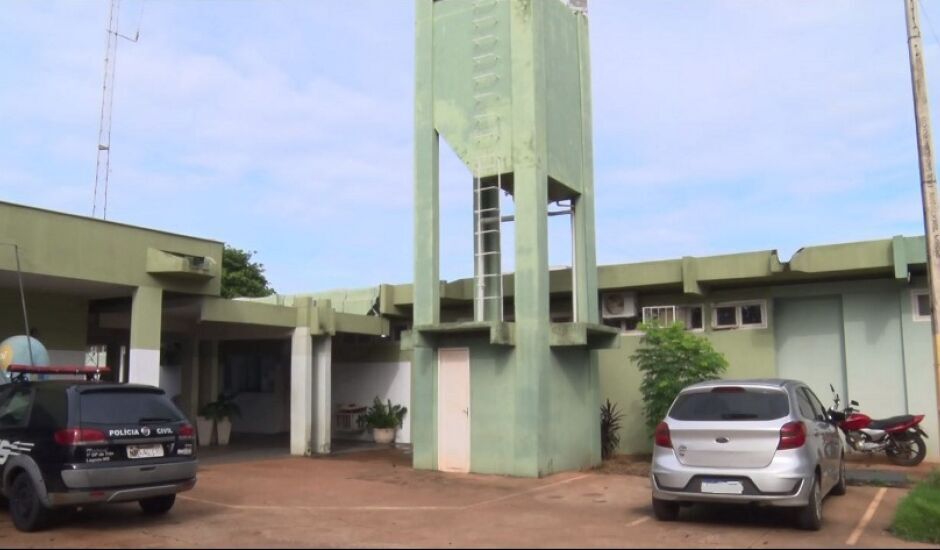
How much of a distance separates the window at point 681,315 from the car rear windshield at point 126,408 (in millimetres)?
10948

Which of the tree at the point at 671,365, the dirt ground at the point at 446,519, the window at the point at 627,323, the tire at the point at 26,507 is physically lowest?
the dirt ground at the point at 446,519

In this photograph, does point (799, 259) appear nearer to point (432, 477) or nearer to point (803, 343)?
point (803, 343)

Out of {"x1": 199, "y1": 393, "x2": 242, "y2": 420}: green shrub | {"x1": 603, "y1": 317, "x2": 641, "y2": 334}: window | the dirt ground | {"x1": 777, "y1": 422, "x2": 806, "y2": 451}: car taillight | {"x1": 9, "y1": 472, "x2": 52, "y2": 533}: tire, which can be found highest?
{"x1": 603, "y1": 317, "x2": 641, "y2": 334}: window

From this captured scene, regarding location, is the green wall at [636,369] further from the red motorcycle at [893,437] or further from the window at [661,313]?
the red motorcycle at [893,437]

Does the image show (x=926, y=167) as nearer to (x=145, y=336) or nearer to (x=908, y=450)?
(x=908, y=450)

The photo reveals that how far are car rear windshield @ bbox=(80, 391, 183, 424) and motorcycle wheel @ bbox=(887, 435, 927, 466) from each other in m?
11.9

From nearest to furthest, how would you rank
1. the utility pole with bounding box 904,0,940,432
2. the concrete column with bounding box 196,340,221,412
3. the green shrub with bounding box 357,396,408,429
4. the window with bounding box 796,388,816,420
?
the window with bounding box 796,388,816,420 → the utility pole with bounding box 904,0,940,432 → the green shrub with bounding box 357,396,408,429 → the concrete column with bounding box 196,340,221,412

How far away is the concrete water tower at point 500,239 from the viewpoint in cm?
1362

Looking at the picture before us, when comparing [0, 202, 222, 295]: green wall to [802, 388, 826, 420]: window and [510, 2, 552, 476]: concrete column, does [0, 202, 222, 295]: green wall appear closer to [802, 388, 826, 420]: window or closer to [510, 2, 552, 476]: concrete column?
[510, 2, 552, 476]: concrete column

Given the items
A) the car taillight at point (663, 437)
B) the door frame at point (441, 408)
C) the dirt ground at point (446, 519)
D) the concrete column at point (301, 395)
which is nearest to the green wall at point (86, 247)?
the concrete column at point (301, 395)

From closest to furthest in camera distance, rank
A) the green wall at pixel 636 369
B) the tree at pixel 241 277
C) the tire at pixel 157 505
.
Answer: the tire at pixel 157 505, the green wall at pixel 636 369, the tree at pixel 241 277

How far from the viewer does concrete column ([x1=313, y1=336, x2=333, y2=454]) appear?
18.4 metres

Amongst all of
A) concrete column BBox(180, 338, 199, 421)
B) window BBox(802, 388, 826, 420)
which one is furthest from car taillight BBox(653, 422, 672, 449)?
concrete column BBox(180, 338, 199, 421)

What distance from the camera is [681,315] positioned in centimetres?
1752
